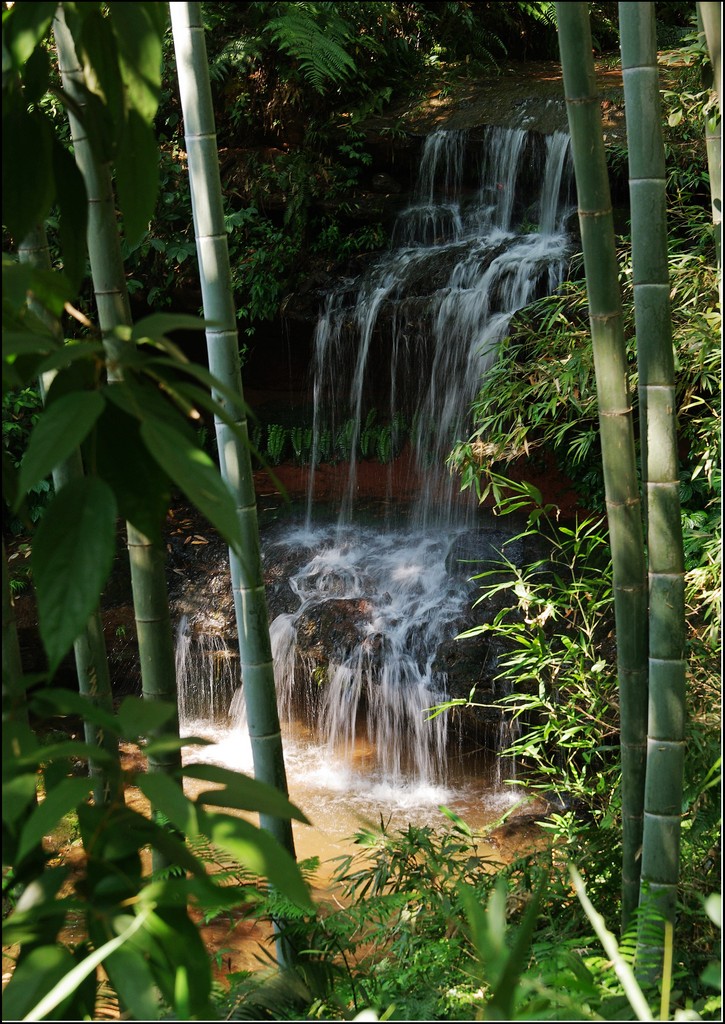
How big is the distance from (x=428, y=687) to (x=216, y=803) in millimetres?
3680

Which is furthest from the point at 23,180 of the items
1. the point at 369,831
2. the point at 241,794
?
the point at 369,831

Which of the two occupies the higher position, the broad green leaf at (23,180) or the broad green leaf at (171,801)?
the broad green leaf at (23,180)

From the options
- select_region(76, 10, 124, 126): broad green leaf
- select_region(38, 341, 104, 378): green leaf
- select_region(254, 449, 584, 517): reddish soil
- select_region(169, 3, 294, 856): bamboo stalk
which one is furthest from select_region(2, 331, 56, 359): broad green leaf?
select_region(254, 449, 584, 517): reddish soil

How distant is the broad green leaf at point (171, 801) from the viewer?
67 centimetres

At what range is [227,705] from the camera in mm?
5031

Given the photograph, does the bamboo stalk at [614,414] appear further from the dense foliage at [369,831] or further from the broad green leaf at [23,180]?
the broad green leaf at [23,180]

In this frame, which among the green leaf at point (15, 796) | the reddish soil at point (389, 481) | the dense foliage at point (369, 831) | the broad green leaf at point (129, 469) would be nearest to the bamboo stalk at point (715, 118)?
the dense foliage at point (369, 831)

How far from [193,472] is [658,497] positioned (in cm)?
109

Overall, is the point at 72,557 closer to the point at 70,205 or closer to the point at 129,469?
the point at 129,469

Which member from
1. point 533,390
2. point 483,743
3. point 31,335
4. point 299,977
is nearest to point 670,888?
point 299,977

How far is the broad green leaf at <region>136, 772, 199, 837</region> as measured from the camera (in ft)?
2.21

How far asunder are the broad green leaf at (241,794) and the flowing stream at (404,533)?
10.9 feet

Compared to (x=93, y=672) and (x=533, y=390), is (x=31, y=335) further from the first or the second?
(x=533, y=390)

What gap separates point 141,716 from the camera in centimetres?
77
